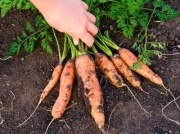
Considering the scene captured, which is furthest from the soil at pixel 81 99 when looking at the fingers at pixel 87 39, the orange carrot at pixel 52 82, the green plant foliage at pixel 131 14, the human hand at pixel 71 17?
the human hand at pixel 71 17

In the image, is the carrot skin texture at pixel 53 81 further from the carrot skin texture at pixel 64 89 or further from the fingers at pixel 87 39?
the fingers at pixel 87 39

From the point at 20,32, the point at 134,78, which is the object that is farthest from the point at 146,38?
the point at 20,32

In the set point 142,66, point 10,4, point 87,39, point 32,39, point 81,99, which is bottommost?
point 142,66

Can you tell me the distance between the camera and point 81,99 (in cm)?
310

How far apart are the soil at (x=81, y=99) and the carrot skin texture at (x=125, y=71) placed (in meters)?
0.07

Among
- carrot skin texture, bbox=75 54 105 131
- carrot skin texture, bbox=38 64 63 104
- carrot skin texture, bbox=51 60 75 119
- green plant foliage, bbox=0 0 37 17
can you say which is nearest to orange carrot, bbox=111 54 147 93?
carrot skin texture, bbox=75 54 105 131

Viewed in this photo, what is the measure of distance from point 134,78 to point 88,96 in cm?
42

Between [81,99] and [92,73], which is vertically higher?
[92,73]

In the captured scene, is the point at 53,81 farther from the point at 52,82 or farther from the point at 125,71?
→ the point at 125,71

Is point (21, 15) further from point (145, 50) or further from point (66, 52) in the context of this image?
point (145, 50)

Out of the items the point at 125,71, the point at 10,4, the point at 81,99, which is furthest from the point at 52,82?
the point at 10,4

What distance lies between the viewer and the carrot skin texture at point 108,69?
3.08 metres

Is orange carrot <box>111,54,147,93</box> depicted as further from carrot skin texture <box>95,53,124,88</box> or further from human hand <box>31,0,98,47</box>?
human hand <box>31,0,98,47</box>

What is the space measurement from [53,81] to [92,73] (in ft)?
1.16
